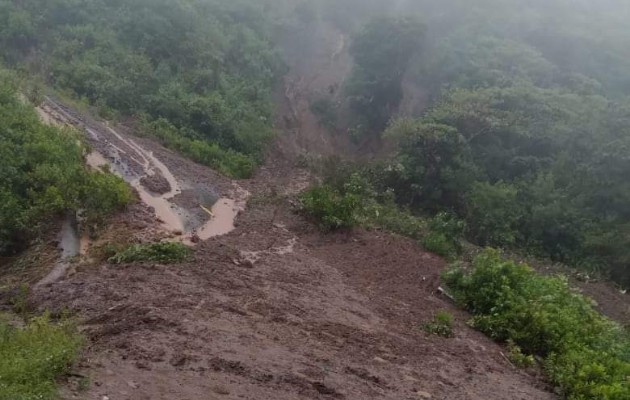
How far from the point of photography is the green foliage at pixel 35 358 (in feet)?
16.6

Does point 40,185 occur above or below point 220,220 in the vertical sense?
above

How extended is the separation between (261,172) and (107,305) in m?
13.6

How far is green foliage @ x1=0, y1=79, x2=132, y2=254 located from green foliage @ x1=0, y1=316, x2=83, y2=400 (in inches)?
190

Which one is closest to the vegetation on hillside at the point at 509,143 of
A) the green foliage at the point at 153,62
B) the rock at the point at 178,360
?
the green foliage at the point at 153,62

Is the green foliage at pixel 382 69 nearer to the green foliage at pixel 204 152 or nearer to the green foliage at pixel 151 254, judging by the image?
the green foliage at pixel 204 152

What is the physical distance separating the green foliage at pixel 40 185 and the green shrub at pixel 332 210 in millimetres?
4331

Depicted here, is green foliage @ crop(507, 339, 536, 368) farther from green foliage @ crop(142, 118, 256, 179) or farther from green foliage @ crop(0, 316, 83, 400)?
green foliage @ crop(142, 118, 256, 179)

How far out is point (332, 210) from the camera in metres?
14.3

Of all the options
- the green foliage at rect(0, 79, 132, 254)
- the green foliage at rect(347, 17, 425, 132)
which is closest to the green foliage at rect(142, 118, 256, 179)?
the green foliage at rect(0, 79, 132, 254)

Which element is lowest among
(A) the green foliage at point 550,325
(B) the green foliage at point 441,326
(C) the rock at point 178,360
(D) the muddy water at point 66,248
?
(D) the muddy water at point 66,248

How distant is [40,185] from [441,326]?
27.4ft

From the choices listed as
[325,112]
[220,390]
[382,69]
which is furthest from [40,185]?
[382,69]

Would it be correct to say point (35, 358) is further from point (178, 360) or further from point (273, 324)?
point (273, 324)

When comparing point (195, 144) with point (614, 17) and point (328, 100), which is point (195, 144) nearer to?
point (328, 100)
